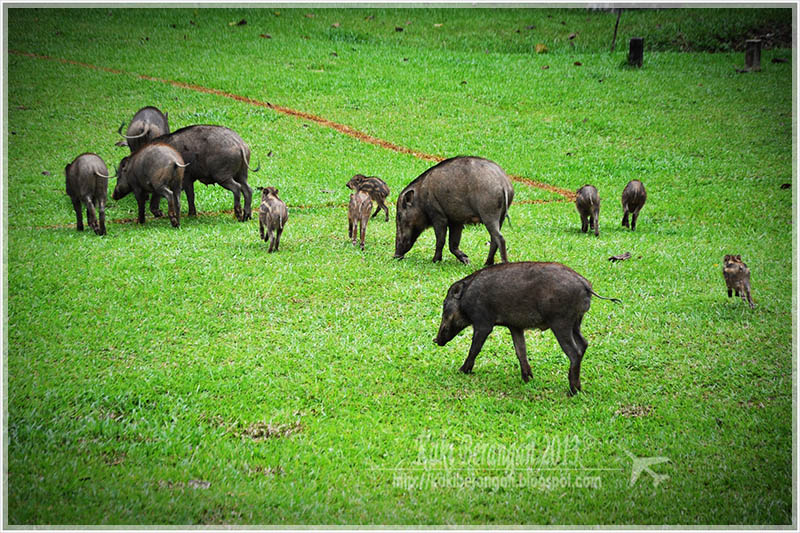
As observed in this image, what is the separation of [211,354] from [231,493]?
7.40ft

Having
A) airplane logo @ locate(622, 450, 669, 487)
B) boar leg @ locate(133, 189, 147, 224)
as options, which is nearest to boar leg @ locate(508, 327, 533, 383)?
airplane logo @ locate(622, 450, 669, 487)

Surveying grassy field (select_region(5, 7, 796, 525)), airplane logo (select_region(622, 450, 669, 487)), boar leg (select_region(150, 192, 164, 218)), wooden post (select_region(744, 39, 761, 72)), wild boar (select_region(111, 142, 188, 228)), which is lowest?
airplane logo (select_region(622, 450, 669, 487))

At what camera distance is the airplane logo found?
4.88 metres

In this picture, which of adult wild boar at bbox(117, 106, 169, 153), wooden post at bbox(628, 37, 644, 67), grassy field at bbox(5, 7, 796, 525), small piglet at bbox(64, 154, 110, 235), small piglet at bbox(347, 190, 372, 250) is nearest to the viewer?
grassy field at bbox(5, 7, 796, 525)

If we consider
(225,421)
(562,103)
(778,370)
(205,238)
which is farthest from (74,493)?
(562,103)

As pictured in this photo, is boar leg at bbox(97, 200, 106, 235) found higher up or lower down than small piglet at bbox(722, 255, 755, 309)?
higher up

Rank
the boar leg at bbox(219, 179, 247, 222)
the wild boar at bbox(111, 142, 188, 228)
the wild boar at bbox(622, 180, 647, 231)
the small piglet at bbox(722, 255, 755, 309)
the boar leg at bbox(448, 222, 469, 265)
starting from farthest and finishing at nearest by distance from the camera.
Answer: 1. the boar leg at bbox(219, 179, 247, 222)
2. the wild boar at bbox(622, 180, 647, 231)
3. the wild boar at bbox(111, 142, 188, 228)
4. the boar leg at bbox(448, 222, 469, 265)
5. the small piglet at bbox(722, 255, 755, 309)

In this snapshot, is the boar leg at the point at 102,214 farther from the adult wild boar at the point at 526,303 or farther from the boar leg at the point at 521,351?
the boar leg at the point at 521,351

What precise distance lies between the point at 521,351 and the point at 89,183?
22.8 ft

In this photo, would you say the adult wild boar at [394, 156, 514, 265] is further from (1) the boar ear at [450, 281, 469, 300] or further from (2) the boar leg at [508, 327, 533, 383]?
(2) the boar leg at [508, 327, 533, 383]

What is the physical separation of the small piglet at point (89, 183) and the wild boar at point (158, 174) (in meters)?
0.74

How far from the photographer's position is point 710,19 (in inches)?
1106

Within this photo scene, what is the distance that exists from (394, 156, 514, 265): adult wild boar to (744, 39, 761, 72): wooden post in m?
18.2

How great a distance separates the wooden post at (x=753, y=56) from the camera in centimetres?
2336
